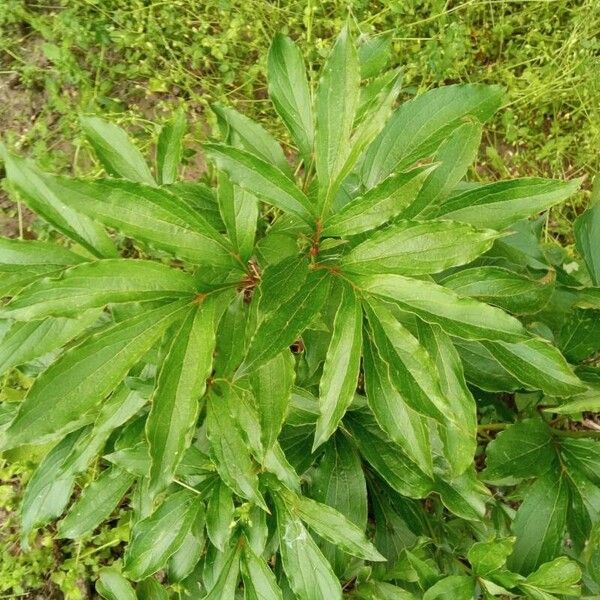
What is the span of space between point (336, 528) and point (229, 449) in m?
0.32

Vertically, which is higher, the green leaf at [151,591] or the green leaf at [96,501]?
the green leaf at [96,501]

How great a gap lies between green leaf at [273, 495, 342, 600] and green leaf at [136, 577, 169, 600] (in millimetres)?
426

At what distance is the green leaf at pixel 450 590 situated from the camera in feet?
4.05

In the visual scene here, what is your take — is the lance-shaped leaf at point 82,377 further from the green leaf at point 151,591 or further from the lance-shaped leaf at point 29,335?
the green leaf at point 151,591

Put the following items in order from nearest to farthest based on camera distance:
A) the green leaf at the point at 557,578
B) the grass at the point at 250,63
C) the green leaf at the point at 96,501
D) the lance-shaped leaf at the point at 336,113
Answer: the lance-shaped leaf at the point at 336,113 < the green leaf at the point at 557,578 < the green leaf at the point at 96,501 < the grass at the point at 250,63

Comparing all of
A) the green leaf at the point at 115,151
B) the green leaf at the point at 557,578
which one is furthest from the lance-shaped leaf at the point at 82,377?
the green leaf at the point at 557,578

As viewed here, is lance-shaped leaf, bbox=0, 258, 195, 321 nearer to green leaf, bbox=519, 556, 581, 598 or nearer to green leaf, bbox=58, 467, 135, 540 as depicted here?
green leaf, bbox=58, 467, 135, 540

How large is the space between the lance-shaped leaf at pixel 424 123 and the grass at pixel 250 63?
1244mm

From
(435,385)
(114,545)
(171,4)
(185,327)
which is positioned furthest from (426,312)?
(171,4)

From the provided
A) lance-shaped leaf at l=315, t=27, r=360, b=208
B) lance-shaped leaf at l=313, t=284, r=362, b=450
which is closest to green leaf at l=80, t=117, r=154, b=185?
lance-shaped leaf at l=315, t=27, r=360, b=208

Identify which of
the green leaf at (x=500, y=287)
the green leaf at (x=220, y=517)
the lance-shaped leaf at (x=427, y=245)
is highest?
the lance-shaped leaf at (x=427, y=245)

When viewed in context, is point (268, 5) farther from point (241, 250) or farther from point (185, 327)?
point (185, 327)

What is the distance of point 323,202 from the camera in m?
0.98

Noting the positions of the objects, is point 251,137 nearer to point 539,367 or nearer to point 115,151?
point 115,151
